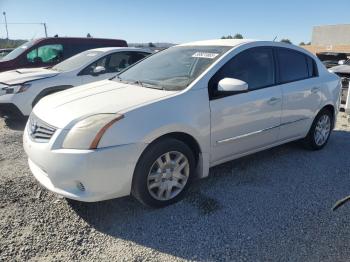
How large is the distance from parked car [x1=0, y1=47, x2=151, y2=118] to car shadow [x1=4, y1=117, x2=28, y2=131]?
0.62ft

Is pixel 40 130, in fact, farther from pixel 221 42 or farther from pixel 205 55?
pixel 221 42

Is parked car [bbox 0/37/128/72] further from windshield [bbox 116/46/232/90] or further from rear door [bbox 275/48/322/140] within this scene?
rear door [bbox 275/48/322/140]

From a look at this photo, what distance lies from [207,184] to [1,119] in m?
5.11

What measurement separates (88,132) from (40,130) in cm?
61

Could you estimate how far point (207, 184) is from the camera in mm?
4051

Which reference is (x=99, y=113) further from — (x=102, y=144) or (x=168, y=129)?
(x=168, y=129)

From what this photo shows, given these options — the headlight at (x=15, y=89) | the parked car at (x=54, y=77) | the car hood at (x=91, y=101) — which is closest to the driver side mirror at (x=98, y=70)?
the parked car at (x=54, y=77)

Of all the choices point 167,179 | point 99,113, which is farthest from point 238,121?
point 99,113

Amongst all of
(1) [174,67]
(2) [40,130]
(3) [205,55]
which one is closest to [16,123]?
(2) [40,130]

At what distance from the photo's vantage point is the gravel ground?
2.81 meters

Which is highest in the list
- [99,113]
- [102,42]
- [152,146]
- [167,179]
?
[102,42]

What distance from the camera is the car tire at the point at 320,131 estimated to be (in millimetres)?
5164

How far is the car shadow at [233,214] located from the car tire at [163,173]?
0.45 feet

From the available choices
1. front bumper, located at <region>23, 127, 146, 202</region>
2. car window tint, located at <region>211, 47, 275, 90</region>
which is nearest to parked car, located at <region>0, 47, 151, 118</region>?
car window tint, located at <region>211, 47, 275, 90</region>
